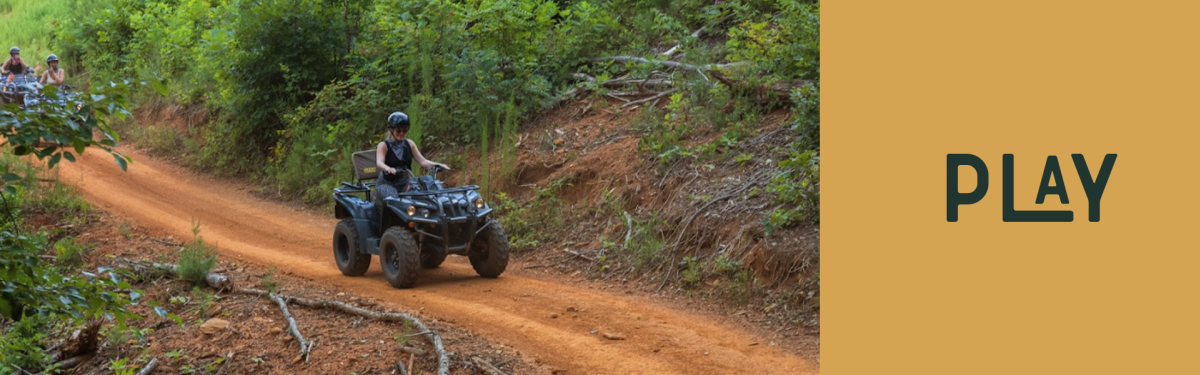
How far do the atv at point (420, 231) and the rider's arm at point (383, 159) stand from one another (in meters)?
0.28

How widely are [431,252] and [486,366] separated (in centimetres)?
299

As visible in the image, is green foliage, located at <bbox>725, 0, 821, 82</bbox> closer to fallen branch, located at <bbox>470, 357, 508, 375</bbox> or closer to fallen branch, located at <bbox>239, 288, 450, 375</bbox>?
fallen branch, located at <bbox>239, 288, 450, 375</bbox>

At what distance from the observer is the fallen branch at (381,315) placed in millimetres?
6980

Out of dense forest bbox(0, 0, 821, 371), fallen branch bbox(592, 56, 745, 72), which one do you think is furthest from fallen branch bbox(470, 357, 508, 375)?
fallen branch bbox(592, 56, 745, 72)

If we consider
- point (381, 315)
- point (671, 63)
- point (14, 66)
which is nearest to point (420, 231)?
point (381, 315)

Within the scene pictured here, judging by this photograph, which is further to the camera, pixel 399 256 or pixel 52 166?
pixel 399 256

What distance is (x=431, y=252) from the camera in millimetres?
9711

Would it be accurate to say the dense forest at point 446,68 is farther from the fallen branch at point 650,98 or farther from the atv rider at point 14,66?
the atv rider at point 14,66

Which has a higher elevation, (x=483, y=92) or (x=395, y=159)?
(x=483, y=92)

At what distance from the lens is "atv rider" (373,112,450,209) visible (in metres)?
9.79

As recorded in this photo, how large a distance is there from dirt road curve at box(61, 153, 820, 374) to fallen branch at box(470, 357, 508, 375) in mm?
398

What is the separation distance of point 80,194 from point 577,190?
7580mm

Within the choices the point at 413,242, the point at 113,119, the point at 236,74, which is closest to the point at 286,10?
the point at 236,74

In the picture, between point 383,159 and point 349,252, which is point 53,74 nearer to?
point 349,252
